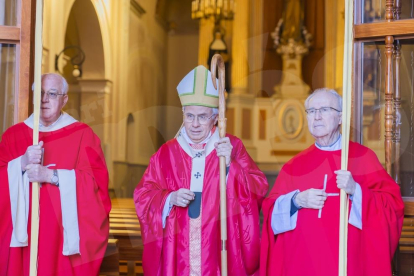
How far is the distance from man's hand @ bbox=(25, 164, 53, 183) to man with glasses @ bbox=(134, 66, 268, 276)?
621mm

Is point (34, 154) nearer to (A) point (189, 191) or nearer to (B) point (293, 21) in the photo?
(A) point (189, 191)

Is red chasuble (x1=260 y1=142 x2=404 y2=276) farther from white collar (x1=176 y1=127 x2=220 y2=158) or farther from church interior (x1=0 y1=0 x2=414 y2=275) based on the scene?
church interior (x1=0 y1=0 x2=414 y2=275)

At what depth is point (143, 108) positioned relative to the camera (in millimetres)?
13383

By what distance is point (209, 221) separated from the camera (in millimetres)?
4613

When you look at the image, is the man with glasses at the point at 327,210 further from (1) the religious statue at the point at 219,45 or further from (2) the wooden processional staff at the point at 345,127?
(1) the religious statue at the point at 219,45

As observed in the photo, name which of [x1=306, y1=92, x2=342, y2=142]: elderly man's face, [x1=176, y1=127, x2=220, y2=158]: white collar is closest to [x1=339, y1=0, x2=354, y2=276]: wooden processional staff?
[x1=306, y1=92, x2=342, y2=142]: elderly man's face

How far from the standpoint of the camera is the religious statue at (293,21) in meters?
12.9

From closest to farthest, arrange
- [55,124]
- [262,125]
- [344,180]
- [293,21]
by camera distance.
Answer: [344,180]
[55,124]
[262,125]
[293,21]

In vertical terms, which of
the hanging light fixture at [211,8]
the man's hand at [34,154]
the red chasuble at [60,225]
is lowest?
the red chasuble at [60,225]

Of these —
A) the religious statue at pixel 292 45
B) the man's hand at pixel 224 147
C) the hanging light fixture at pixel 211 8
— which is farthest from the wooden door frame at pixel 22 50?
the religious statue at pixel 292 45

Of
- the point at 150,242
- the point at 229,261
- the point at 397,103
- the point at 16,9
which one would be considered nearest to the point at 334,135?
the point at 397,103

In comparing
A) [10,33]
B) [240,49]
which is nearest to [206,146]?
[10,33]

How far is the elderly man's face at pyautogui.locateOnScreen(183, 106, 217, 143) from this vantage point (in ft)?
15.4

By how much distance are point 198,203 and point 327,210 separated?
2.90ft
